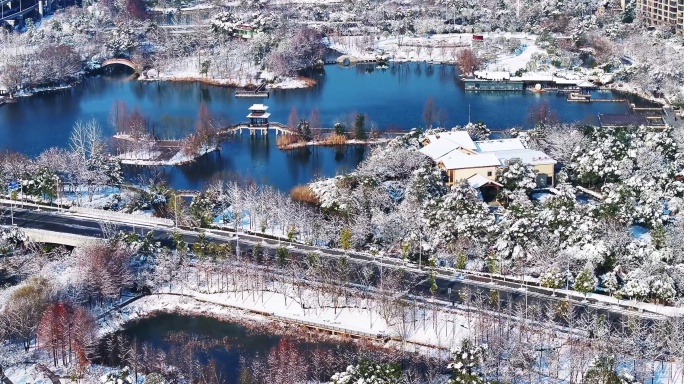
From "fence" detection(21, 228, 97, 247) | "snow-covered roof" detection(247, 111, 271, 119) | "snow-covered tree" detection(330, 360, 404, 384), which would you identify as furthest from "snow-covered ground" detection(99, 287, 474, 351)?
"snow-covered roof" detection(247, 111, 271, 119)

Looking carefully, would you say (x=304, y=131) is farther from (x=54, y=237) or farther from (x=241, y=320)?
(x=241, y=320)

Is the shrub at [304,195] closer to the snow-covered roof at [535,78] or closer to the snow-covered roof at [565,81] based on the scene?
the snow-covered roof at [535,78]

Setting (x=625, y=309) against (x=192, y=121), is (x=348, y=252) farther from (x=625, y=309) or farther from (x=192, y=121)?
(x=192, y=121)

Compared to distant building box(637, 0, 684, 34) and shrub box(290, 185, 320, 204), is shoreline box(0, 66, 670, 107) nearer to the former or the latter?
distant building box(637, 0, 684, 34)

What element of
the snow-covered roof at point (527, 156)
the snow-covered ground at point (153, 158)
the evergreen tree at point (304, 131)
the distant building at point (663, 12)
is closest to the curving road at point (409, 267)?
the snow-covered ground at point (153, 158)

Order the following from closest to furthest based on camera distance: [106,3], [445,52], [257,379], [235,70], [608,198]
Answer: [257,379], [608,198], [235,70], [445,52], [106,3]

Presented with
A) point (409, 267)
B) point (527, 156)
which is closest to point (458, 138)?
point (527, 156)

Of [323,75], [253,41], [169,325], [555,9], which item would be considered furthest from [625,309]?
[555,9]
